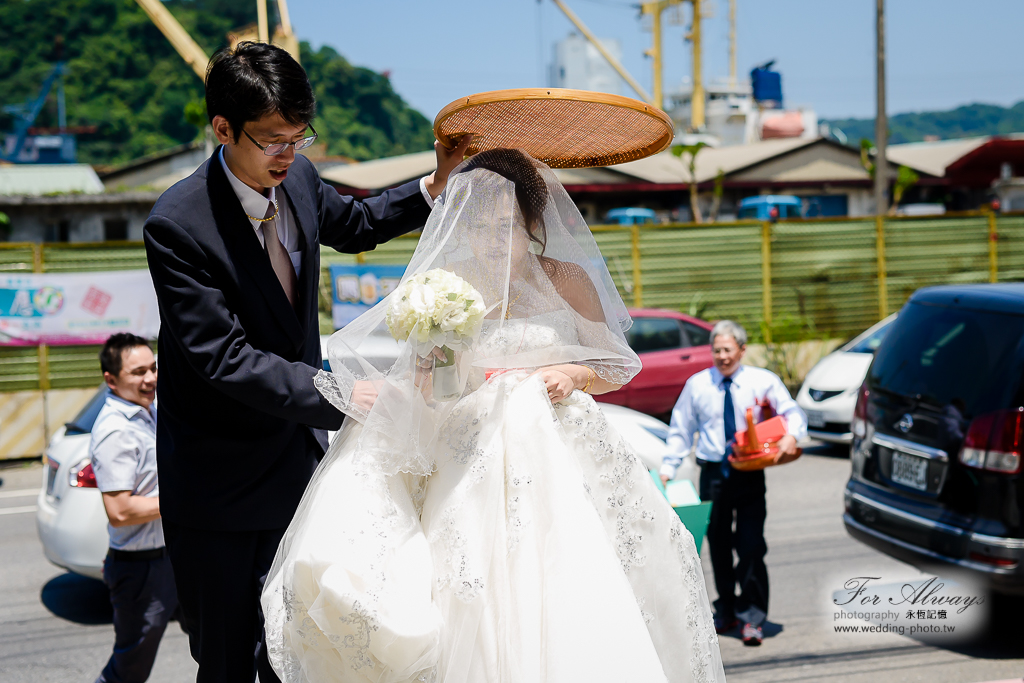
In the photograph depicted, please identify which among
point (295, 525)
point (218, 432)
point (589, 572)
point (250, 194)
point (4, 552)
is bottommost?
point (4, 552)

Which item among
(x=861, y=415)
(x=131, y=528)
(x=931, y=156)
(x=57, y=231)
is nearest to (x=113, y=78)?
(x=57, y=231)

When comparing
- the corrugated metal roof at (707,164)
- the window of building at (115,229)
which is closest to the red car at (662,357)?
the corrugated metal roof at (707,164)

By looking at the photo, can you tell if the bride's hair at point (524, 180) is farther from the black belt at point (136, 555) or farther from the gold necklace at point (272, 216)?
the black belt at point (136, 555)

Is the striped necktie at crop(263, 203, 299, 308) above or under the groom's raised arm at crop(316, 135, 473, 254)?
under

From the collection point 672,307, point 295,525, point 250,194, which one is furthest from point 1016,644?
point 672,307

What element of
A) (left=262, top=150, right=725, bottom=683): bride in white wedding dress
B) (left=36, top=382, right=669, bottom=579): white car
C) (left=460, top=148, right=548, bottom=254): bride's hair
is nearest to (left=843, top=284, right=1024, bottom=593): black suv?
(left=36, top=382, right=669, bottom=579): white car

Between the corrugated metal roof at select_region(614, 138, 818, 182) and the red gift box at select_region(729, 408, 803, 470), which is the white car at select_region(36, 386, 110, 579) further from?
the corrugated metal roof at select_region(614, 138, 818, 182)

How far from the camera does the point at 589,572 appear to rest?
2.28m

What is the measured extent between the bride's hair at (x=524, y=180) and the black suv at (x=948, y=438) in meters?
2.76

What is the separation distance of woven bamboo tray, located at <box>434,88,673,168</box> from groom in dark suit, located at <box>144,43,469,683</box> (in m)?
0.55

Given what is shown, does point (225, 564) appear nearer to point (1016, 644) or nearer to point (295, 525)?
point (295, 525)

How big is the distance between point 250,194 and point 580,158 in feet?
4.18

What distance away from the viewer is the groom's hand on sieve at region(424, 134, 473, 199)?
2.86m

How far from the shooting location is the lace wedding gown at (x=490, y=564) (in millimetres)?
2145
